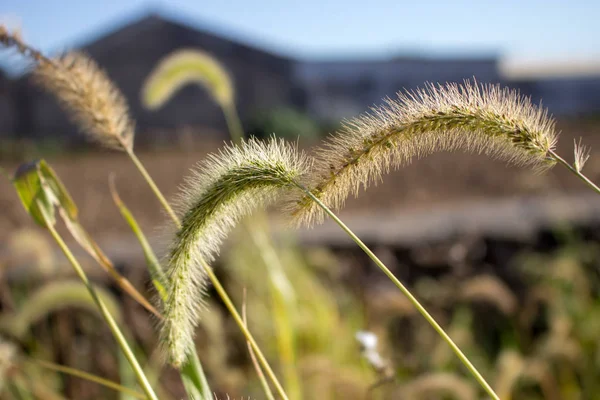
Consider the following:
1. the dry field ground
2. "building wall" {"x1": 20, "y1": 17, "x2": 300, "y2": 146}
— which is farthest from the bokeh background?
→ "building wall" {"x1": 20, "y1": 17, "x2": 300, "y2": 146}

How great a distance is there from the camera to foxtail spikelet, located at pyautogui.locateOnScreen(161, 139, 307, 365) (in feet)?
2.79

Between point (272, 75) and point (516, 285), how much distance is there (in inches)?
759

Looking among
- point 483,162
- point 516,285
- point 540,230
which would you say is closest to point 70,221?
point 516,285

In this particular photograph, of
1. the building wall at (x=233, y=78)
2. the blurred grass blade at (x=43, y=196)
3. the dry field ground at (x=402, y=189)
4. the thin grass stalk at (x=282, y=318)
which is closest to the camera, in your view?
the blurred grass blade at (x=43, y=196)

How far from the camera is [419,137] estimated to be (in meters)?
0.89

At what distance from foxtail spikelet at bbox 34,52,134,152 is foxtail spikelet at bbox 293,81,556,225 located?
1.90 feet

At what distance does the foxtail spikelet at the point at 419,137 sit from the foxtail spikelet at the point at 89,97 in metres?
0.58

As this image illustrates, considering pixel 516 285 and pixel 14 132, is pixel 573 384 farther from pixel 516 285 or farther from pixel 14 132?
pixel 14 132

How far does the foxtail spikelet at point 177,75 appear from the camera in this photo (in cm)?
214

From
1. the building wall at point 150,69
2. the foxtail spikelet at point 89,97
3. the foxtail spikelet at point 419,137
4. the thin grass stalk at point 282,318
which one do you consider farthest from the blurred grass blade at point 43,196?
the building wall at point 150,69

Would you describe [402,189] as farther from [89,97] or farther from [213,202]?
[213,202]

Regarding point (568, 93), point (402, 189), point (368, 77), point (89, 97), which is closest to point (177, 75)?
point (89, 97)

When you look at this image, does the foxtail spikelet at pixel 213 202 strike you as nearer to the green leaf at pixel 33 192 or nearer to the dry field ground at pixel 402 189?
the green leaf at pixel 33 192

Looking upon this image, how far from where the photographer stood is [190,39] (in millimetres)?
21188
